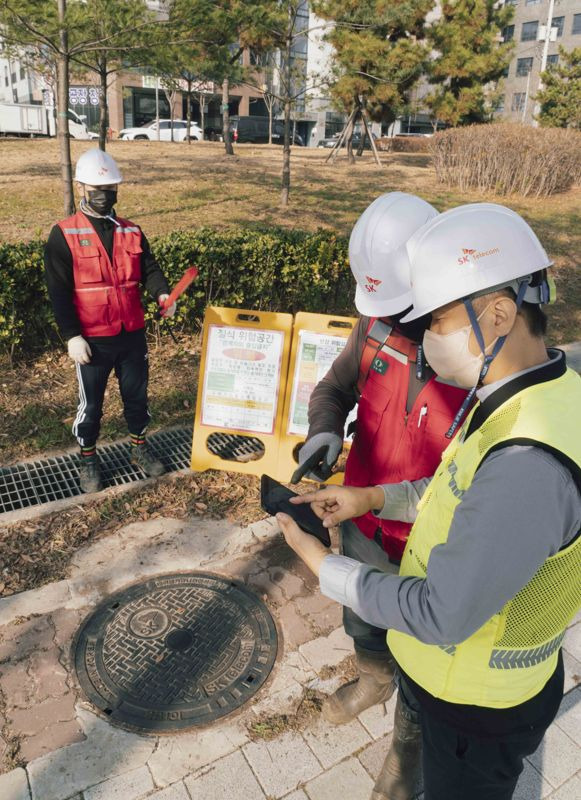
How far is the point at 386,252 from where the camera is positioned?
2.24m

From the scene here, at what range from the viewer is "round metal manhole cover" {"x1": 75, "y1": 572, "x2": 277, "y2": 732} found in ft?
9.35

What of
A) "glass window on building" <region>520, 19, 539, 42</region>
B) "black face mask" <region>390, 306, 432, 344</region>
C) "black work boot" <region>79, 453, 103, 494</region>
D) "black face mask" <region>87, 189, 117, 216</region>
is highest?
"glass window on building" <region>520, 19, 539, 42</region>

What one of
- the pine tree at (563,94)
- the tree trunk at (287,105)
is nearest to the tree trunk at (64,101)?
the tree trunk at (287,105)

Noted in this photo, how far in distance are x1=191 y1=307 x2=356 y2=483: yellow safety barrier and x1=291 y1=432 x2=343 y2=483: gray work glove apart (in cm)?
180

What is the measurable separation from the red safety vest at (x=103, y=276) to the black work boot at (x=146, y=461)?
3.18 ft

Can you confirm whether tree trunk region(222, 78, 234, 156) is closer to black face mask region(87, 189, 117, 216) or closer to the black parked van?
the black parked van

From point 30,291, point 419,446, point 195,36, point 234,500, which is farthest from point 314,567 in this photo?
point 195,36

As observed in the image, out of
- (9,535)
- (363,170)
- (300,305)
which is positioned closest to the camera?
(9,535)

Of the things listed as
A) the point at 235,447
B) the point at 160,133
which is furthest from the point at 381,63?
the point at 160,133

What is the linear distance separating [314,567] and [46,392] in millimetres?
4484

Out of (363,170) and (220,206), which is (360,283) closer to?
(220,206)

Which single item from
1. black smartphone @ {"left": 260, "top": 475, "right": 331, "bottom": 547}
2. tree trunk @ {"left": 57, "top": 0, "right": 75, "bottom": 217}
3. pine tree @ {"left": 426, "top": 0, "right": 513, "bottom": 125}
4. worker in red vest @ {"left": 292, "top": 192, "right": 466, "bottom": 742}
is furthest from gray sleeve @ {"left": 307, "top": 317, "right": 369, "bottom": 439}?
pine tree @ {"left": 426, "top": 0, "right": 513, "bottom": 125}

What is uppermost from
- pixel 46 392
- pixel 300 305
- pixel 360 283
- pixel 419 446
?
pixel 360 283

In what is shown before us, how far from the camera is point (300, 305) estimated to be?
7.33 meters
